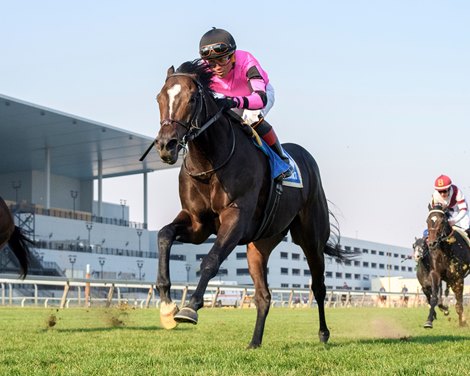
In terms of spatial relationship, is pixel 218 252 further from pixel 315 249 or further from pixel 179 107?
pixel 315 249

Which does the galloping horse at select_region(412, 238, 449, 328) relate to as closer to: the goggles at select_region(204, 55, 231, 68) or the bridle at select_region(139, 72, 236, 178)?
the goggles at select_region(204, 55, 231, 68)

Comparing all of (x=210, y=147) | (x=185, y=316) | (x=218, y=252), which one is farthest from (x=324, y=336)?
(x=185, y=316)

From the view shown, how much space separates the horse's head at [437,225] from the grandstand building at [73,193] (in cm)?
3971

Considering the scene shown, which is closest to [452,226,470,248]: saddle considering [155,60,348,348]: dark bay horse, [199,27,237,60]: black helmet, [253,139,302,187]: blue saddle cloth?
[253,139,302,187]: blue saddle cloth

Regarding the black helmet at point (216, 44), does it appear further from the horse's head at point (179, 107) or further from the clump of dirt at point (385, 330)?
the clump of dirt at point (385, 330)

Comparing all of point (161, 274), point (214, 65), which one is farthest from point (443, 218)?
point (161, 274)

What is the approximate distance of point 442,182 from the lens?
12.5 metres

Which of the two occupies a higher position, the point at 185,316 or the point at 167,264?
the point at 167,264

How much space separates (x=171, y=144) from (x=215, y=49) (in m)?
1.46

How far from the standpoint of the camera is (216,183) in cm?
658

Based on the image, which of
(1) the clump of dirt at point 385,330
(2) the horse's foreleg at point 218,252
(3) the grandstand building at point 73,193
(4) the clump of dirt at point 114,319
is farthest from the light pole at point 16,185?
(2) the horse's foreleg at point 218,252

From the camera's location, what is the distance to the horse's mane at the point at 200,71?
21.8 feet

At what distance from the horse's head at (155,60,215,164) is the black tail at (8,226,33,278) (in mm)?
6014

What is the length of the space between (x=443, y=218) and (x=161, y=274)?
717 centimetres
